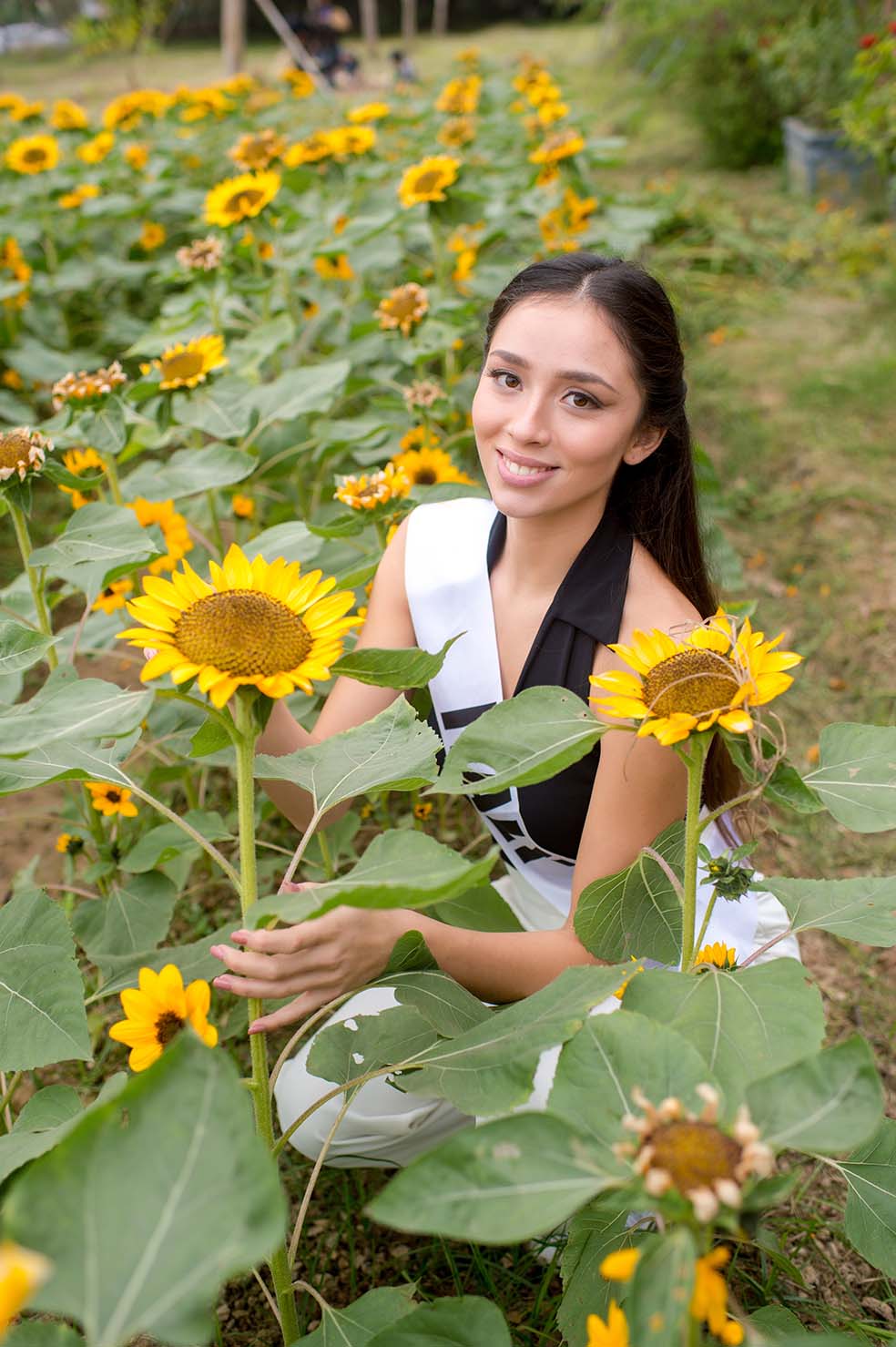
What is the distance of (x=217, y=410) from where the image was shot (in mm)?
1924

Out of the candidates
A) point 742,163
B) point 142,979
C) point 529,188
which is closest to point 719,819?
point 142,979

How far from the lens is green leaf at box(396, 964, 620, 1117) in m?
0.80

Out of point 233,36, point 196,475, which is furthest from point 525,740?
point 233,36

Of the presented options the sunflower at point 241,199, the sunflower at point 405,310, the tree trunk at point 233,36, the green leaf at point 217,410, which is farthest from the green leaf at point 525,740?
the tree trunk at point 233,36

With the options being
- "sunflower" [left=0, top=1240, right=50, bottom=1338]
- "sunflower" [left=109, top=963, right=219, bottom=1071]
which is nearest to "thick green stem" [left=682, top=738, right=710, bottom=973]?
"sunflower" [left=109, top=963, right=219, bottom=1071]

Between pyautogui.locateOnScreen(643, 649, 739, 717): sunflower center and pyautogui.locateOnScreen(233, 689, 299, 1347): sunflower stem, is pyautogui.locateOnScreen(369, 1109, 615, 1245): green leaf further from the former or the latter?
pyautogui.locateOnScreen(643, 649, 739, 717): sunflower center

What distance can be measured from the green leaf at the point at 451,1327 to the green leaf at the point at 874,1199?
31cm

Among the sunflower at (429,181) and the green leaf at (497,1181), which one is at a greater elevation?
the sunflower at (429,181)

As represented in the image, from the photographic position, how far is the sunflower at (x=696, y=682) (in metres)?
0.87

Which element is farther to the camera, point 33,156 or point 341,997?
point 33,156

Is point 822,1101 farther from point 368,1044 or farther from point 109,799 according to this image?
point 109,799

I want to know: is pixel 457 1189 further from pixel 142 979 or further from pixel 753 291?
pixel 753 291

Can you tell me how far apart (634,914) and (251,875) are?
0.34m

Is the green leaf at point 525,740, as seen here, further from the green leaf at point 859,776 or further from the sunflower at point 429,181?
the sunflower at point 429,181
